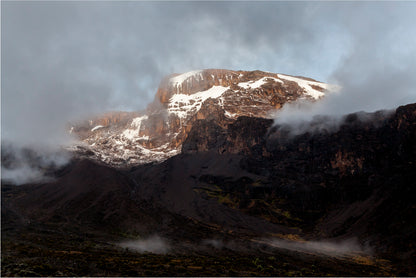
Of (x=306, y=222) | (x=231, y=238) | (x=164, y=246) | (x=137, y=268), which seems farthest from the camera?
(x=306, y=222)

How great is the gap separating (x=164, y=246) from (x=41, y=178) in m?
143

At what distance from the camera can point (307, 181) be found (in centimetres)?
15400

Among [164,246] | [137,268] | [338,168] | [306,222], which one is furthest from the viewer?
[338,168]

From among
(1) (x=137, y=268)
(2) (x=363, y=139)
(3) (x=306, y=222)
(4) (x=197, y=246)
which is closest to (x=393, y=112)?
(2) (x=363, y=139)

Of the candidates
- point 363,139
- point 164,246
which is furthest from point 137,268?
point 363,139

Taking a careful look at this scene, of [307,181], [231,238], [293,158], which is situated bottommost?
[231,238]

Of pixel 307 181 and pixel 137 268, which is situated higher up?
pixel 307 181

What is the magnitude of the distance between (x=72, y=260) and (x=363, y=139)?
494ft

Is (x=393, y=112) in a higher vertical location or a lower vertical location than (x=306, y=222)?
higher

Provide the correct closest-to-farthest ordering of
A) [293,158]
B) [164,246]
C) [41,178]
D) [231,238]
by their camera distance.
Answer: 1. [164,246]
2. [231,238]
3. [293,158]
4. [41,178]

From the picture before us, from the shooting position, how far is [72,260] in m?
45.1

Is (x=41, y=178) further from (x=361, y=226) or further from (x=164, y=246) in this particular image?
(x=361, y=226)

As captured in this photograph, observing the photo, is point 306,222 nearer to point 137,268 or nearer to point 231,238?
point 231,238

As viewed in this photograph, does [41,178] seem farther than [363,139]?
Yes
